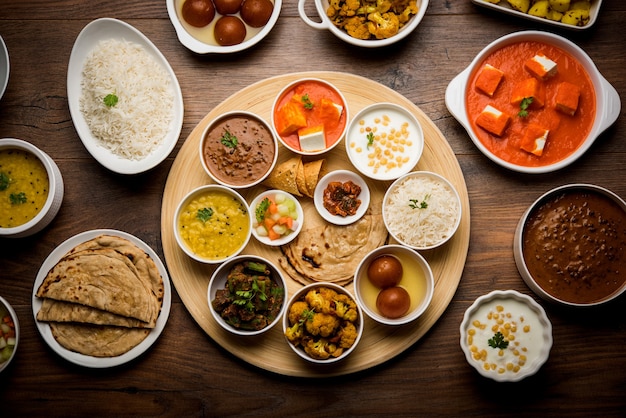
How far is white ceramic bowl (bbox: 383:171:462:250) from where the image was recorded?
3.77 meters

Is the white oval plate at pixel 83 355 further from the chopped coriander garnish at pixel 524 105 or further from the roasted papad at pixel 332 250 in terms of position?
the chopped coriander garnish at pixel 524 105

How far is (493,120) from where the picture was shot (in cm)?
393

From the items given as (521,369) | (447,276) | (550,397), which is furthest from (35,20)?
(550,397)

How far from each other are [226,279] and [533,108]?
2674 mm

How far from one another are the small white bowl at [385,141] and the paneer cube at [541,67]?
3.30 feet

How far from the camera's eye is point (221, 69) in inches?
163

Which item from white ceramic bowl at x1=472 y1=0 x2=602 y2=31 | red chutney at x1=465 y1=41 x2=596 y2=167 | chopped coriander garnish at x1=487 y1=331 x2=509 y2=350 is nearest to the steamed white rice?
red chutney at x1=465 y1=41 x2=596 y2=167

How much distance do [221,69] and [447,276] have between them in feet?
7.79

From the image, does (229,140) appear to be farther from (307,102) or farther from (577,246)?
(577,246)

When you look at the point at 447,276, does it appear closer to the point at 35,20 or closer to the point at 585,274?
the point at 585,274

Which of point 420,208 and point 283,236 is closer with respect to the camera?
point 420,208

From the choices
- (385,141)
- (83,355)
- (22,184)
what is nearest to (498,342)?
(385,141)

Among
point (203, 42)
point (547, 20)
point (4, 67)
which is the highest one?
point (547, 20)

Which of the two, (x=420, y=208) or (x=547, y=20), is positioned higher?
(x=547, y=20)
